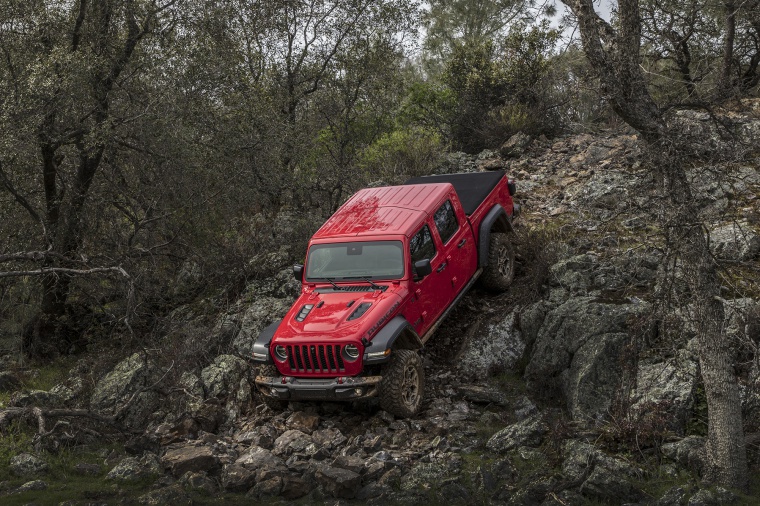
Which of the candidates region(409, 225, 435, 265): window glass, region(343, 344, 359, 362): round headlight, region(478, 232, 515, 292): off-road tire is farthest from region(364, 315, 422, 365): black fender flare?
region(478, 232, 515, 292): off-road tire

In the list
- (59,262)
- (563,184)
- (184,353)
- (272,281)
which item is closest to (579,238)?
(563,184)

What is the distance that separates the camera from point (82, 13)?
12.7 m

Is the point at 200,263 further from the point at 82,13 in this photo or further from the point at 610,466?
the point at 610,466

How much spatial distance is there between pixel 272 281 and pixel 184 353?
8.71ft

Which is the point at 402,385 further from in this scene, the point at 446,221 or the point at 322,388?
the point at 446,221

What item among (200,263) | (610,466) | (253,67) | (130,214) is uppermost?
(253,67)

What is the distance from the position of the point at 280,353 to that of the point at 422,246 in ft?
8.20

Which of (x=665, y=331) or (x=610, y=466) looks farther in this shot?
(x=665, y=331)

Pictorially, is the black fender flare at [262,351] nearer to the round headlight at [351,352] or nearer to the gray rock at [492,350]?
the round headlight at [351,352]

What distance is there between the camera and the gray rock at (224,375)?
33.0ft

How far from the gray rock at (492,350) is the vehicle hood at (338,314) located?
71.6 inches

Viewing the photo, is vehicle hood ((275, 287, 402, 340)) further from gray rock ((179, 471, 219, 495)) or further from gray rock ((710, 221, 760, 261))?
gray rock ((710, 221, 760, 261))

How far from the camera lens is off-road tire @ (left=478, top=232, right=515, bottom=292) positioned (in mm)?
11273

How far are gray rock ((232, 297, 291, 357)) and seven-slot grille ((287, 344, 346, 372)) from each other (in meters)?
2.62
